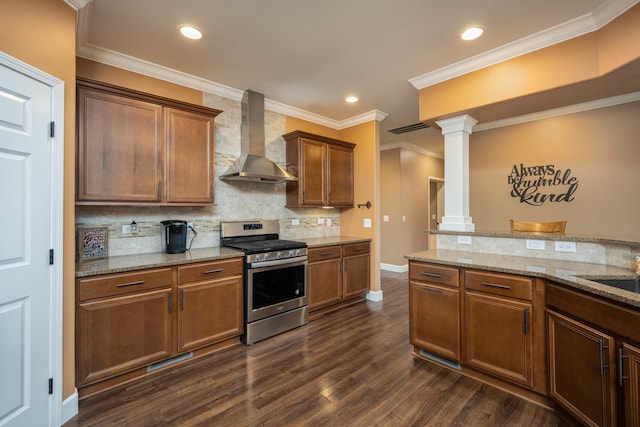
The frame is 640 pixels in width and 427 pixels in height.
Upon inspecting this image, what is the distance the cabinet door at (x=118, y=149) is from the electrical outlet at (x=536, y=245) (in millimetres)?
3297

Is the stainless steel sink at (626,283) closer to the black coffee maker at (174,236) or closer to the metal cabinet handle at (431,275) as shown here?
the metal cabinet handle at (431,275)

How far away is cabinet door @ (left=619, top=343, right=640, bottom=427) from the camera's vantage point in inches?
52.2

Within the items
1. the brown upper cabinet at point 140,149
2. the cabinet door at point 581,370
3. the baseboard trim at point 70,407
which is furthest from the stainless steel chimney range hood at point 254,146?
the cabinet door at point 581,370

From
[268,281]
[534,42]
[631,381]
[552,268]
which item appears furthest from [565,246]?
[268,281]

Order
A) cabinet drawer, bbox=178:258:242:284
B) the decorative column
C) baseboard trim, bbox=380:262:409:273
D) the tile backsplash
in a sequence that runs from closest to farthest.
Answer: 1. cabinet drawer, bbox=178:258:242:284
2. the tile backsplash
3. the decorative column
4. baseboard trim, bbox=380:262:409:273

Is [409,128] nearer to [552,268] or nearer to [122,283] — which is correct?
[552,268]

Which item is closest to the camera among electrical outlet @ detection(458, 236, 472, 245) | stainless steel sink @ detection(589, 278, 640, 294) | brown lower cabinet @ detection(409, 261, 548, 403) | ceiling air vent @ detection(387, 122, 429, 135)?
stainless steel sink @ detection(589, 278, 640, 294)

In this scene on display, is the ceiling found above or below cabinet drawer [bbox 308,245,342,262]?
above

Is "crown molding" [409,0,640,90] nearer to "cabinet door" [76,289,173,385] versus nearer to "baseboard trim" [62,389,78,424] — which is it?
"cabinet door" [76,289,173,385]

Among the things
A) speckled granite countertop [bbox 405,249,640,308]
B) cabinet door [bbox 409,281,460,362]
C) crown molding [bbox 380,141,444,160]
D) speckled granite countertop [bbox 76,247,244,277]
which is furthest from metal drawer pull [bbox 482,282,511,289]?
crown molding [bbox 380,141,444,160]

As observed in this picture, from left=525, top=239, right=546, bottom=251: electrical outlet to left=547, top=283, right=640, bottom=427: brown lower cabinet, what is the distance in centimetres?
64

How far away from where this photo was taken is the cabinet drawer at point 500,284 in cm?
197

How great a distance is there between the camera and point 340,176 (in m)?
4.27

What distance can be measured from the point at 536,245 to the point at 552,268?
45cm
